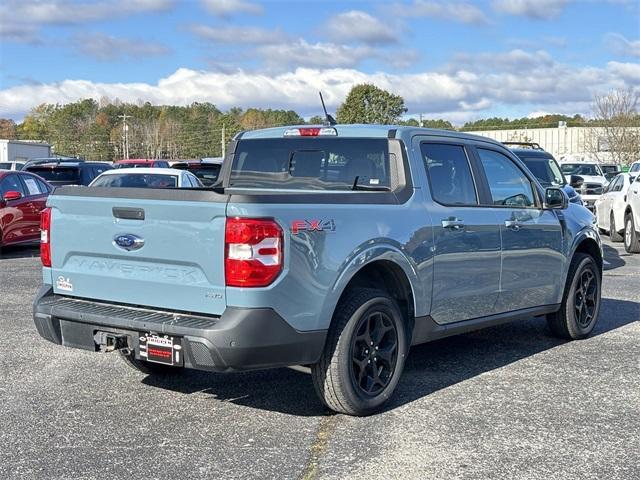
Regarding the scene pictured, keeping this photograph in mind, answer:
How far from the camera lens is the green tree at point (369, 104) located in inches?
3371

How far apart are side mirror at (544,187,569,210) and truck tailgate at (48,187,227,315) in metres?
3.65

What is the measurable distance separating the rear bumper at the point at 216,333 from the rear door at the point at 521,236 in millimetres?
2317

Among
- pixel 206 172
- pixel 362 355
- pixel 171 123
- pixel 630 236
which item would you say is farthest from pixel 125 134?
pixel 362 355

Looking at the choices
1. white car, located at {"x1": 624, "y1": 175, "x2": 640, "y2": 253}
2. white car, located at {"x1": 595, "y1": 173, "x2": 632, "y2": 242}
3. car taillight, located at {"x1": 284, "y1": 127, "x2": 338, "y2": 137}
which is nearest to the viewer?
car taillight, located at {"x1": 284, "y1": 127, "x2": 338, "y2": 137}

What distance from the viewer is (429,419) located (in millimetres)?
5371

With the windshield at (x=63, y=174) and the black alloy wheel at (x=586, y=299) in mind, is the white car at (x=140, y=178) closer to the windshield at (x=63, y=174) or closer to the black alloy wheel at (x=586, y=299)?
the windshield at (x=63, y=174)

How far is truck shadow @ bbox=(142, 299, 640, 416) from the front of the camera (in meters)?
5.80

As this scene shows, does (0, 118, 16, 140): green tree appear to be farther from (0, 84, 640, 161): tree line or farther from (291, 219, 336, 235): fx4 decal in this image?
(291, 219, 336, 235): fx4 decal

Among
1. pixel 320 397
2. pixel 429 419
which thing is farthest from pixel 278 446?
pixel 429 419

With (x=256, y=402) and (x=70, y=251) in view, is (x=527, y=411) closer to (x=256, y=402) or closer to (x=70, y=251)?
(x=256, y=402)

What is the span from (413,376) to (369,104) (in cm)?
8235

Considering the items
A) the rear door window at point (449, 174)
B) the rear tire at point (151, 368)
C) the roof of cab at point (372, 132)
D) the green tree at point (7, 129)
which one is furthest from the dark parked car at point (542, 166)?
the green tree at point (7, 129)

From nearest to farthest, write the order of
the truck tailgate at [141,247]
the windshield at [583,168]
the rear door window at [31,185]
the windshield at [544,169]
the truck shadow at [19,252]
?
the truck tailgate at [141,247] → the windshield at [544,169] → the truck shadow at [19,252] → the rear door window at [31,185] → the windshield at [583,168]

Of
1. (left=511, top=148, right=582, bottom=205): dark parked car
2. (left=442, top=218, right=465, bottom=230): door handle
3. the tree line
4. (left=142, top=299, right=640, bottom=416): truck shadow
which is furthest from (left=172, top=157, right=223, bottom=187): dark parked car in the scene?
the tree line
